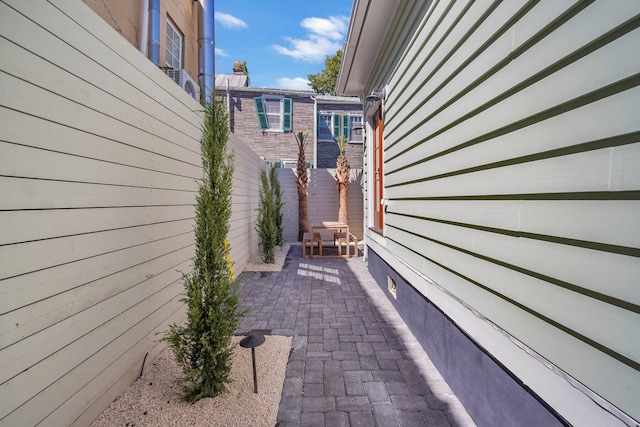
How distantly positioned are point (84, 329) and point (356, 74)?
18.5 feet

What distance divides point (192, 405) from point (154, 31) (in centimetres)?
506

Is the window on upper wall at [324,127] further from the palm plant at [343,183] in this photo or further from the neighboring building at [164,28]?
the neighboring building at [164,28]

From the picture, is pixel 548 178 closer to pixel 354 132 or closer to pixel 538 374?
pixel 538 374

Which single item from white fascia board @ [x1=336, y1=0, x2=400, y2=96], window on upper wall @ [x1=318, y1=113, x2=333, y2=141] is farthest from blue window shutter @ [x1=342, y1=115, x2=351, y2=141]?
white fascia board @ [x1=336, y1=0, x2=400, y2=96]

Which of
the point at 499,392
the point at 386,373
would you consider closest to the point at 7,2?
the point at 499,392

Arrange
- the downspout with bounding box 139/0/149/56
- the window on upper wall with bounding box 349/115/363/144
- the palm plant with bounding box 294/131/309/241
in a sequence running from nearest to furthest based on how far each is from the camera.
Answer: the downspout with bounding box 139/0/149/56 < the palm plant with bounding box 294/131/309/241 < the window on upper wall with bounding box 349/115/363/144

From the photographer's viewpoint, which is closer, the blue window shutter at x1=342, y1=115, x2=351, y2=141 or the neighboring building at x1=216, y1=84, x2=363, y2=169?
the neighboring building at x1=216, y1=84, x2=363, y2=169

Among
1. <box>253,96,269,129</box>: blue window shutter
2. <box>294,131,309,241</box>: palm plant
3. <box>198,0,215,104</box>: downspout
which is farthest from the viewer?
<box>253,96,269,129</box>: blue window shutter

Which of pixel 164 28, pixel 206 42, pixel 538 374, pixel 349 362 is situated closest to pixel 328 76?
pixel 206 42

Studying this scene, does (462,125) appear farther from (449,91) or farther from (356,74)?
(356,74)

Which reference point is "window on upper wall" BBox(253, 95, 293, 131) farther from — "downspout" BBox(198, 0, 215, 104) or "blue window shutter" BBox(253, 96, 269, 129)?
"downspout" BBox(198, 0, 215, 104)

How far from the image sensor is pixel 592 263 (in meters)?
1.02

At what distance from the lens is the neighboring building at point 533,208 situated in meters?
0.93

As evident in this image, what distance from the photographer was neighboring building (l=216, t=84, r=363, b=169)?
41.6 feet
